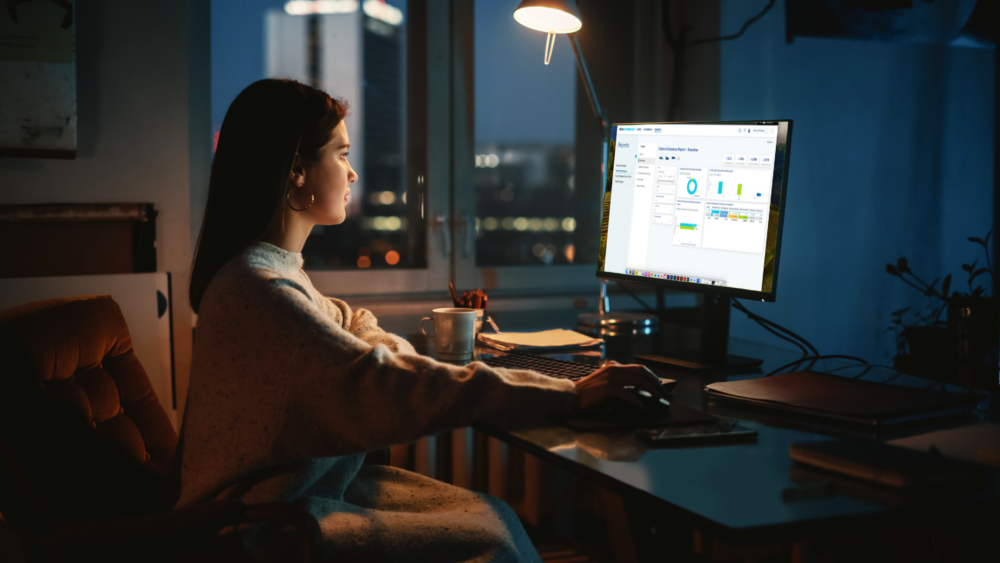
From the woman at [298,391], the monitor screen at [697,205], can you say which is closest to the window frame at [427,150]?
the monitor screen at [697,205]

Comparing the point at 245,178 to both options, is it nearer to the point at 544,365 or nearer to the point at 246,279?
the point at 246,279

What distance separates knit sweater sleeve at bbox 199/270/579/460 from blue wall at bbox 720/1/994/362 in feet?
4.93

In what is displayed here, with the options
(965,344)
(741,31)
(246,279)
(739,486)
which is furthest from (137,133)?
(965,344)

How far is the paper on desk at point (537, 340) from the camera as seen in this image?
1.48 meters

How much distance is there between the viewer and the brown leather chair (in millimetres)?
822

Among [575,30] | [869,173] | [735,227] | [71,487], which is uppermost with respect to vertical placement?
[575,30]

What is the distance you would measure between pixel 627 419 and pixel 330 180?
0.65 meters

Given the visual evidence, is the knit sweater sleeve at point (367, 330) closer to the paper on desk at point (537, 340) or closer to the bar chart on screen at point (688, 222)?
the paper on desk at point (537, 340)

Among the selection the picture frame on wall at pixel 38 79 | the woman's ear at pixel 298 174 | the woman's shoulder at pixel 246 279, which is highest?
the picture frame on wall at pixel 38 79

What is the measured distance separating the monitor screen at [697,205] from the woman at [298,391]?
41 centimetres

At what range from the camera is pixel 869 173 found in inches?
81.3

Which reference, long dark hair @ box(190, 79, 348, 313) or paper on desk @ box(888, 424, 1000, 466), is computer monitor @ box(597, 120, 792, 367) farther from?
long dark hair @ box(190, 79, 348, 313)

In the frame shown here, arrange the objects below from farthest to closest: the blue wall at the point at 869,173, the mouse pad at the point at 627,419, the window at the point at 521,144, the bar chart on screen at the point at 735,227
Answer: the window at the point at 521,144, the blue wall at the point at 869,173, the bar chart on screen at the point at 735,227, the mouse pad at the point at 627,419

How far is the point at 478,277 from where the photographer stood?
2.24 meters
